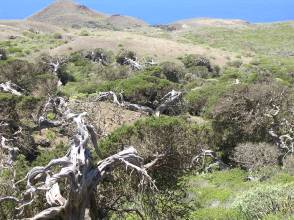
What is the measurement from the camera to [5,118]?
23156 millimetres

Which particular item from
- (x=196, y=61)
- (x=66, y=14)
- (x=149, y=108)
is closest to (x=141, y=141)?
(x=149, y=108)

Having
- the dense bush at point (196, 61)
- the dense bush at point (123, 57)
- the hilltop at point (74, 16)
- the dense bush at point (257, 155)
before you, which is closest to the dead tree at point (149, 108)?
the dense bush at point (257, 155)

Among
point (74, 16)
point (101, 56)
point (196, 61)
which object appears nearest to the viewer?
point (101, 56)

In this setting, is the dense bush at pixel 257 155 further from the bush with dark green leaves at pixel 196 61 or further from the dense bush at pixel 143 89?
the bush with dark green leaves at pixel 196 61

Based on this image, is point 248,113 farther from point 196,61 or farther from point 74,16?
point 74,16

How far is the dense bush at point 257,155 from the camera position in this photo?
23484mm

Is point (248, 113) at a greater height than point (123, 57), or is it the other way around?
point (248, 113)

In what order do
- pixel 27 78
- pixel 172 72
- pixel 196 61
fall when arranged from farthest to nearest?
pixel 196 61 < pixel 172 72 < pixel 27 78

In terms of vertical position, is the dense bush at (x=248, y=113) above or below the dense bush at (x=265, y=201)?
below

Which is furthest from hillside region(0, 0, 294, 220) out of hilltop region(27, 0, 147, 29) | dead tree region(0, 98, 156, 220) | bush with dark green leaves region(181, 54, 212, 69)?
hilltop region(27, 0, 147, 29)

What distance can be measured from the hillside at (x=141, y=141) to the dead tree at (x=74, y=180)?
0.02 metres

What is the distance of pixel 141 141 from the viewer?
16172 millimetres

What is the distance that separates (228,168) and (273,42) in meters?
68.2

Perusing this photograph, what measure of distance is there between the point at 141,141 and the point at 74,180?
5.81m
